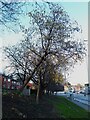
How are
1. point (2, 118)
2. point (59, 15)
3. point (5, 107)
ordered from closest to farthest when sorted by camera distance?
point (2, 118) < point (5, 107) < point (59, 15)

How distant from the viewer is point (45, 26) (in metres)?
26.0

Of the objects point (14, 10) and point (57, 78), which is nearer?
point (14, 10)

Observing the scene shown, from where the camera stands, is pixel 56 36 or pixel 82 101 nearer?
pixel 56 36

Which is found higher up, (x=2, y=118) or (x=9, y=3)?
(x=9, y=3)

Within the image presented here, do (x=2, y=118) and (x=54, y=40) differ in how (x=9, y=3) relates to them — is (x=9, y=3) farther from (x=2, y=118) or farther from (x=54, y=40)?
(x=54, y=40)

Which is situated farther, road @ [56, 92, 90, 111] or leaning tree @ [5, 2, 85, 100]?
road @ [56, 92, 90, 111]

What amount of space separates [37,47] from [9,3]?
16553mm

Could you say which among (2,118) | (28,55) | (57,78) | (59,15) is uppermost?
(59,15)

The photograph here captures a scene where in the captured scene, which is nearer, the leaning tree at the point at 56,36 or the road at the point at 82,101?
the leaning tree at the point at 56,36

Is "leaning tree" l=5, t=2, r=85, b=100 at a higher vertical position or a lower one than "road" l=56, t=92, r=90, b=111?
higher

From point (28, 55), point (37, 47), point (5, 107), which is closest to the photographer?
point (5, 107)

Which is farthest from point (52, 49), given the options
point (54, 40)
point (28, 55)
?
point (28, 55)

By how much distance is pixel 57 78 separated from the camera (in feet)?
124

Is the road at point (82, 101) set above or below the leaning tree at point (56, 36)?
below
